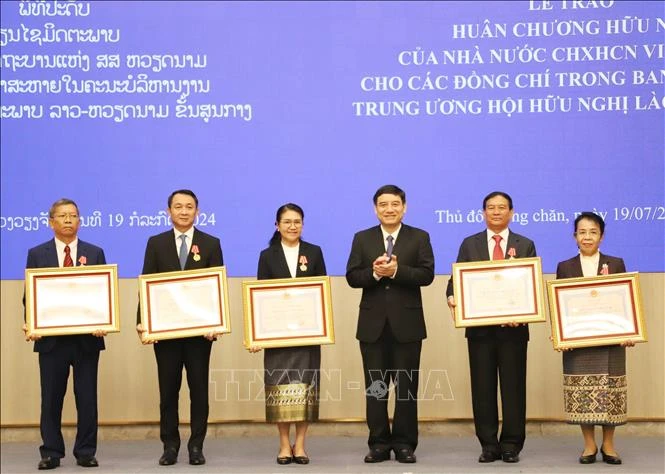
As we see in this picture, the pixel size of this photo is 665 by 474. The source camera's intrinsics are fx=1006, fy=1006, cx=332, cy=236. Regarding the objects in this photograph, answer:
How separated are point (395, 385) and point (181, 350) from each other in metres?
1.09

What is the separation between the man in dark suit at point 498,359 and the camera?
16.3ft

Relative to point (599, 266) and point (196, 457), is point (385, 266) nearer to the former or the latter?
point (599, 266)

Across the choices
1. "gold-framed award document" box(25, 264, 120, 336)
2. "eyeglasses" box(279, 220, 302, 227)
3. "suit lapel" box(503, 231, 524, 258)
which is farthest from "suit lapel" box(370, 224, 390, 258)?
"gold-framed award document" box(25, 264, 120, 336)

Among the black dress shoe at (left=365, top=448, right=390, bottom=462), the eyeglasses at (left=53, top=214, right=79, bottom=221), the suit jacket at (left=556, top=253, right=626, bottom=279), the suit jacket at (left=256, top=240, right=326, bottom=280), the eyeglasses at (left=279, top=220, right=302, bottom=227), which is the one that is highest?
the eyeglasses at (left=53, top=214, right=79, bottom=221)

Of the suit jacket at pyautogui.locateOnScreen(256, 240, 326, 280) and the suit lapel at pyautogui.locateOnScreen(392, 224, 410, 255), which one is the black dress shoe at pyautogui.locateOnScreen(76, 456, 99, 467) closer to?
the suit jacket at pyautogui.locateOnScreen(256, 240, 326, 280)

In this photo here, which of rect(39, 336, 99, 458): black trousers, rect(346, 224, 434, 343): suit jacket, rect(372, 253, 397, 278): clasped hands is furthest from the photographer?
rect(39, 336, 99, 458): black trousers

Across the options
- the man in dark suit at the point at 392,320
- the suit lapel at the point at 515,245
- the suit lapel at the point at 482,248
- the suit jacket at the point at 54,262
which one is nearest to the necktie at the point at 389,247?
the man in dark suit at the point at 392,320

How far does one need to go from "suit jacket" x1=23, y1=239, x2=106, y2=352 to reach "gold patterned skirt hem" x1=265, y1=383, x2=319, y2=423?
94 centimetres

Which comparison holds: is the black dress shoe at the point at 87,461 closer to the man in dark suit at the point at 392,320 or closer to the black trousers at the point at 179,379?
the black trousers at the point at 179,379

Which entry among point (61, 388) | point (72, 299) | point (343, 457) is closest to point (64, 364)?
point (61, 388)

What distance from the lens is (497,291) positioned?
194 inches

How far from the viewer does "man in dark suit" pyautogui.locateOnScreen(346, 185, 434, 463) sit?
16.3ft

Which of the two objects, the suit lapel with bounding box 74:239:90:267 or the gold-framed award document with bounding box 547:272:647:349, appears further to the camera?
the suit lapel with bounding box 74:239:90:267

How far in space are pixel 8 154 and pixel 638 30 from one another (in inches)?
150
